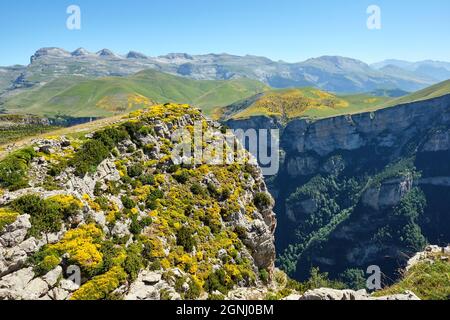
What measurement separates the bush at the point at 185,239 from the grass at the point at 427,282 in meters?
22.6

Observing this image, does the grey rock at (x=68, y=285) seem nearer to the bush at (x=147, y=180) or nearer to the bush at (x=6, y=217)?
the bush at (x=6, y=217)

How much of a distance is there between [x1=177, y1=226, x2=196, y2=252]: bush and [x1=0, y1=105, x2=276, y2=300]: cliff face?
0.45 ft

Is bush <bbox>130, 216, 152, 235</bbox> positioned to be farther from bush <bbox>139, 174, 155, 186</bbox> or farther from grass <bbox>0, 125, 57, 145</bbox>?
grass <bbox>0, 125, 57, 145</bbox>

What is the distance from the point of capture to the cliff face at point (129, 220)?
34438 millimetres

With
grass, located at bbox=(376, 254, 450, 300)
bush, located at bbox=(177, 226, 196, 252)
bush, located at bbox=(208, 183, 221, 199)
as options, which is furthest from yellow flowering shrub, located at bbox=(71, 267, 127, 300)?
bush, located at bbox=(208, 183, 221, 199)

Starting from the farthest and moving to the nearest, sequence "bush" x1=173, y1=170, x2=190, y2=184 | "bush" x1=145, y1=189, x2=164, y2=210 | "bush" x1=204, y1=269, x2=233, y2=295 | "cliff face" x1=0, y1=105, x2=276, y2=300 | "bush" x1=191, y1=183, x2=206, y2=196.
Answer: "bush" x1=173, y1=170, x2=190, y2=184 → "bush" x1=191, y1=183, x2=206, y2=196 → "bush" x1=145, y1=189, x2=164, y2=210 → "bush" x1=204, y1=269, x2=233, y2=295 → "cliff face" x1=0, y1=105, x2=276, y2=300

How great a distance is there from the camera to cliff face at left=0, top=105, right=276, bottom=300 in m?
34.4

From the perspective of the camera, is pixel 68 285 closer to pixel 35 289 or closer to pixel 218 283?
pixel 35 289

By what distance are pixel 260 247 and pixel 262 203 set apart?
32.9ft

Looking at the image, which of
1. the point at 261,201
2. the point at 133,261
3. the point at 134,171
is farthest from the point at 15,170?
the point at 261,201

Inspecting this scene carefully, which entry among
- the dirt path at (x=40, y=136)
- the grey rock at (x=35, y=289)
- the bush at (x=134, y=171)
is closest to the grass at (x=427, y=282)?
the grey rock at (x=35, y=289)

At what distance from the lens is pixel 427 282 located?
37062mm
